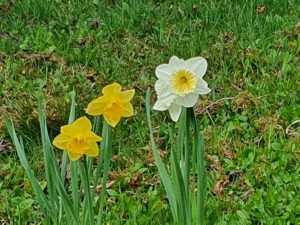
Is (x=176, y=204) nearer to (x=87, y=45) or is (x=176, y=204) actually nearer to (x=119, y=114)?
(x=119, y=114)

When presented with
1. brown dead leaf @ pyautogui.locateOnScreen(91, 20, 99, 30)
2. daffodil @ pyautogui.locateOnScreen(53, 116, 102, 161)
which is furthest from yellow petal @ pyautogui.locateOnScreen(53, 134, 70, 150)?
brown dead leaf @ pyautogui.locateOnScreen(91, 20, 99, 30)

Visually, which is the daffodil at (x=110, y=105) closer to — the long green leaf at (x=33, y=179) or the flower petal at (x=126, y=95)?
the flower petal at (x=126, y=95)

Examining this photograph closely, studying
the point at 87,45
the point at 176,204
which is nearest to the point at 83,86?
the point at 87,45

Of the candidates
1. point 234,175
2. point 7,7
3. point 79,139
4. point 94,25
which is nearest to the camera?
point 79,139

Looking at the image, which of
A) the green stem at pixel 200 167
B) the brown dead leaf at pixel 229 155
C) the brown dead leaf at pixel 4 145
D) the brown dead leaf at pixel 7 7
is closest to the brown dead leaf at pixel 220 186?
the brown dead leaf at pixel 229 155

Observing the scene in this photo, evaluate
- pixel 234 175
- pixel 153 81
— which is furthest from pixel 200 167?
pixel 153 81

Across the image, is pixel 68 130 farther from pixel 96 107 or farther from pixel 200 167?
pixel 200 167
